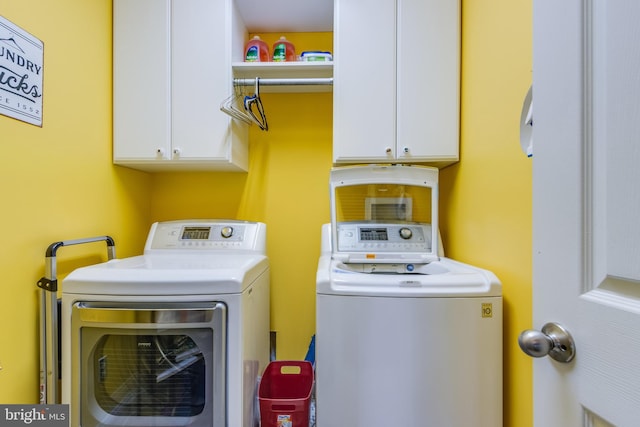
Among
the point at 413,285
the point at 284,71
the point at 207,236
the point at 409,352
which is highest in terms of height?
the point at 284,71

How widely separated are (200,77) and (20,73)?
27.4 inches

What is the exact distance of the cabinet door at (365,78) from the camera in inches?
58.8

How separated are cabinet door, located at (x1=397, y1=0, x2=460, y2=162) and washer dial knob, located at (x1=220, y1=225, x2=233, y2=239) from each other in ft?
3.47

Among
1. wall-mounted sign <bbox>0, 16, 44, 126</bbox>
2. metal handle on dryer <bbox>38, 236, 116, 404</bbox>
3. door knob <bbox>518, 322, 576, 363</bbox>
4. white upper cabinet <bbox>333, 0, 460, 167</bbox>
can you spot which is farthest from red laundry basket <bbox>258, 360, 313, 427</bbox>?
wall-mounted sign <bbox>0, 16, 44, 126</bbox>

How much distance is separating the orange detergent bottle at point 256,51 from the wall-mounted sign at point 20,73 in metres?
0.91

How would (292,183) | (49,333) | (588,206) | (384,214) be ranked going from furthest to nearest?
(292,183), (384,214), (49,333), (588,206)

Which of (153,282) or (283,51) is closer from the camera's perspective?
(153,282)

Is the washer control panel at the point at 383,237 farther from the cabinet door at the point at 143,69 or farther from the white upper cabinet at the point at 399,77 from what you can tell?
the cabinet door at the point at 143,69

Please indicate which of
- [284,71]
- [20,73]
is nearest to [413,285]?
[284,71]

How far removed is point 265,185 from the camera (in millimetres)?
1924

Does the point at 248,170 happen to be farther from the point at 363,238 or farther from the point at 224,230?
the point at 363,238

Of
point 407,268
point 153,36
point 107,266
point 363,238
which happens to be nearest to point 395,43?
point 363,238

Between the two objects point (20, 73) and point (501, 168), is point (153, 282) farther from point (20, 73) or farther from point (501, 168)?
point (501, 168)

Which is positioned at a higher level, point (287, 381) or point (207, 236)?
point (207, 236)
